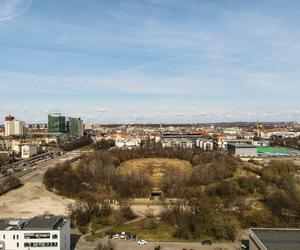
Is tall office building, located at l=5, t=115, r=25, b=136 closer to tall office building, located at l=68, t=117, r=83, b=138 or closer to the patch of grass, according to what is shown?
tall office building, located at l=68, t=117, r=83, b=138

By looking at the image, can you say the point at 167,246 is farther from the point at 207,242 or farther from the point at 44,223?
the point at 44,223

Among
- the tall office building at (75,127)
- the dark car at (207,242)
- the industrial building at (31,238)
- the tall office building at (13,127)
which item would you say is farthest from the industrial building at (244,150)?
the tall office building at (13,127)

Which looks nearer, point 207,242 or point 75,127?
point 207,242

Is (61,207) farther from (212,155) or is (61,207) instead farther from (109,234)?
(212,155)

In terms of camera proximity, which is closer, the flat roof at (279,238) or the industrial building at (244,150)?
the flat roof at (279,238)

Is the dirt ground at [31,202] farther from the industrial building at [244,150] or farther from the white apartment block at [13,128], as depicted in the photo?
the white apartment block at [13,128]

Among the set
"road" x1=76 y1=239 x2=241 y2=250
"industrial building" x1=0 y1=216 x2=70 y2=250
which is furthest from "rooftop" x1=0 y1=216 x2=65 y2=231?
"road" x1=76 y1=239 x2=241 y2=250

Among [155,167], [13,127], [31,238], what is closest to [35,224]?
[31,238]
